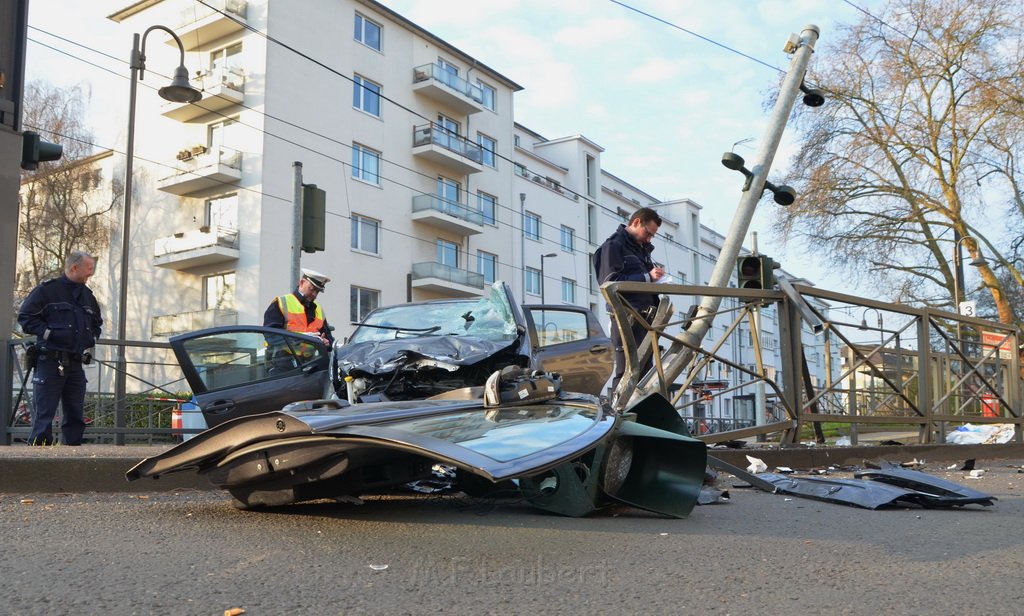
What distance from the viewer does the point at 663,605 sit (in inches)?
108

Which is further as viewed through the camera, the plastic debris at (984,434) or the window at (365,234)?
the window at (365,234)

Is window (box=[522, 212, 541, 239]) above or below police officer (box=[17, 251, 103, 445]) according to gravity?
above

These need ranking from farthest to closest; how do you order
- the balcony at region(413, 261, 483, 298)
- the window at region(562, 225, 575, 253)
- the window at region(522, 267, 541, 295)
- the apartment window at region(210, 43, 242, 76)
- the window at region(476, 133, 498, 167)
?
the window at region(562, 225, 575, 253)
the window at region(522, 267, 541, 295)
the window at region(476, 133, 498, 167)
the balcony at region(413, 261, 483, 298)
the apartment window at region(210, 43, 242, 76)

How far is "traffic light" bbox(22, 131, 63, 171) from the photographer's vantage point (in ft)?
27.9

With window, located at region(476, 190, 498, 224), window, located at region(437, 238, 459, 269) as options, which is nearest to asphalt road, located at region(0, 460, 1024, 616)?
window, located at region(437, 238, 459, 269)

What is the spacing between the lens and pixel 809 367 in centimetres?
982

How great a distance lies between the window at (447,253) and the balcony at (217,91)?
10655 millimetres

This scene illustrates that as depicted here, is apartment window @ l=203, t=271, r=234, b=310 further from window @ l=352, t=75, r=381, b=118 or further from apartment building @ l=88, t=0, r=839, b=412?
window @ l=352, t=75, r=381, b=118

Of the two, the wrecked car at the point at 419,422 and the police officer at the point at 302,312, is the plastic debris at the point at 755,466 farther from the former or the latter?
the police officer at the point at 302,312

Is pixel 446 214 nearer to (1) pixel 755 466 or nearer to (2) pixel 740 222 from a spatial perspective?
(2) pixel 740 222

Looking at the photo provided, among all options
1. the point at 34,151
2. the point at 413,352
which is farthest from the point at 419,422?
the point at 34,151

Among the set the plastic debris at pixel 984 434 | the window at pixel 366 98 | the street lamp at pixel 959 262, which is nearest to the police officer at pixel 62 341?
the plastic debris at pixel 984 434

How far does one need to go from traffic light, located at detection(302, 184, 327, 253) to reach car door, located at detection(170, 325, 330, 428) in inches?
151

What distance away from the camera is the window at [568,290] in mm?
48875
